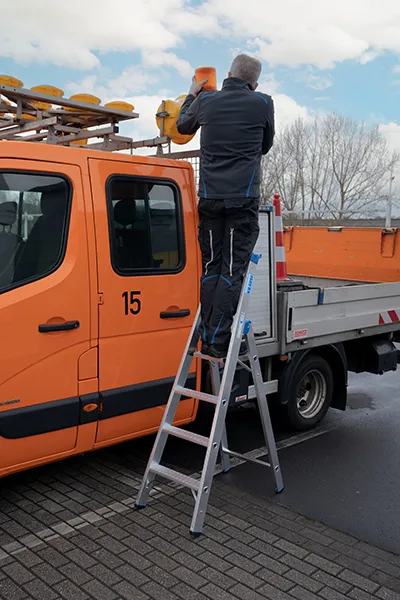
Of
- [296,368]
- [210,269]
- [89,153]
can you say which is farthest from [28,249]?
[296,368]

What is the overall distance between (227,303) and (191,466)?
160 centimetres

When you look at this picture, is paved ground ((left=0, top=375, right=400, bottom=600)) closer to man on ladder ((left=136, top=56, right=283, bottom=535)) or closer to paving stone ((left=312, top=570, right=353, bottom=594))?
paving stone ((left=312, top=570, right=353, bottom=594))

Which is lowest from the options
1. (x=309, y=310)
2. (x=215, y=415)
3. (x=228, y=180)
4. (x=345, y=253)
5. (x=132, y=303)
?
(x=215, y=415)

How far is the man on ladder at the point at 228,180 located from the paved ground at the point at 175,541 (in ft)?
3.72

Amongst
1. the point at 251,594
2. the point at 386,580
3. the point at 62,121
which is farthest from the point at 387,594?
the point at 62,121

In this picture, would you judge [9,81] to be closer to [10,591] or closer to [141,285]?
[141,285]

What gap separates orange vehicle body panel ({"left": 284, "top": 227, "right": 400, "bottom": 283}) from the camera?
669 cm

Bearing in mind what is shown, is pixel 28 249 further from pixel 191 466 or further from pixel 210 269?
pixel 191 466

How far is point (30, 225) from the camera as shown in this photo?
11.8ft

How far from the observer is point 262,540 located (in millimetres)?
3561

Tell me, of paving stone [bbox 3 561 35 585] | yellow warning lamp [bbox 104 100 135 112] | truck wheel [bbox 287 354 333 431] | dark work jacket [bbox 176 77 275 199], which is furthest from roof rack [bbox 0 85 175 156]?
paving stone [bbox 3 561 35 585]

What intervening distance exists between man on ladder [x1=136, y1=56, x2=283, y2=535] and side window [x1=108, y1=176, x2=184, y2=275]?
1.36 ft

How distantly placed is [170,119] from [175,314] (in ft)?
5.08

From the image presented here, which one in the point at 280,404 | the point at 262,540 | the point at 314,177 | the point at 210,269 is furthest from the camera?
the point at 314,177
